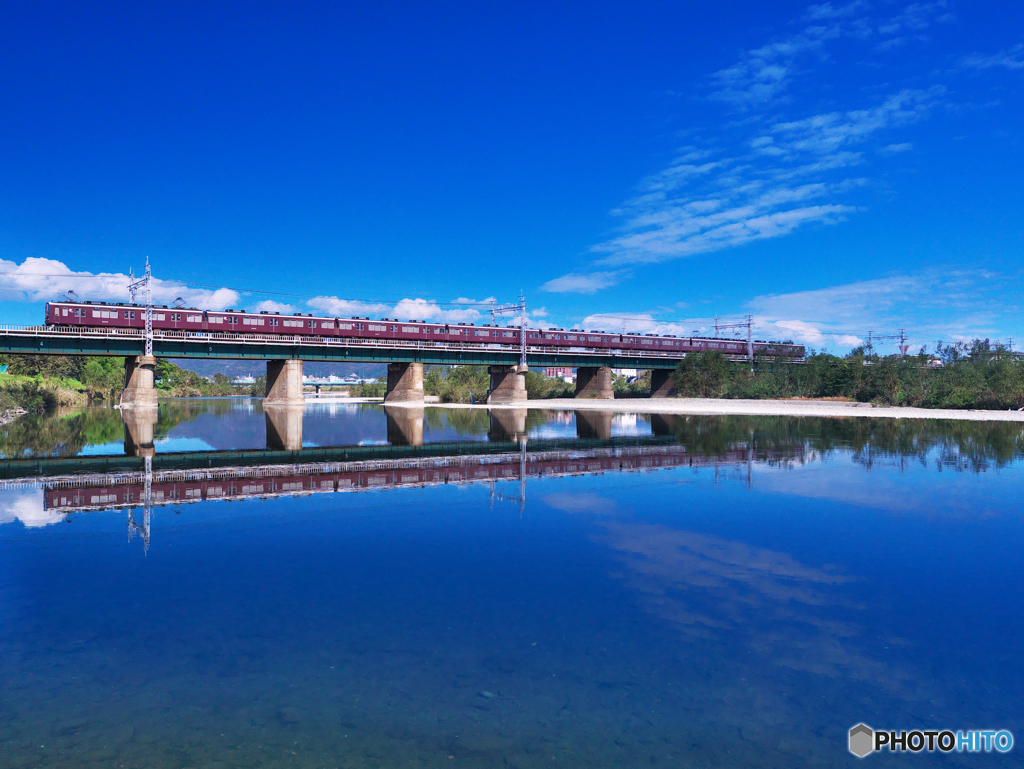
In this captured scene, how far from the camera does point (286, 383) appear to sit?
71.5 m

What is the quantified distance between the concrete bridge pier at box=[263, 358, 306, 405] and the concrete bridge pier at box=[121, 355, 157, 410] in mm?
13210

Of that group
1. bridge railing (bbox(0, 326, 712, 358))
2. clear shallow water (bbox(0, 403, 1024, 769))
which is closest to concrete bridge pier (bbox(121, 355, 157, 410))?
bridge railing (bbox(0, 326, 712, 358))

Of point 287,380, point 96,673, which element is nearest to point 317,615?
point 96,673

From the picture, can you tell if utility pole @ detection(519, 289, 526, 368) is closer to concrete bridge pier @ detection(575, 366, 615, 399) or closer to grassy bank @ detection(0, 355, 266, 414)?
concrete bridge pier @ detection(575, 366, 615, 399)

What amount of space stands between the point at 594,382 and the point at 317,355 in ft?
148

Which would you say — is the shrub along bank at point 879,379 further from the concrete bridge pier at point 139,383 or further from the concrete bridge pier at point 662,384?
the concrete bridge pier at point 139,383

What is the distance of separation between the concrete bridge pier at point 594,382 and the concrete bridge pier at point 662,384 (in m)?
10.8

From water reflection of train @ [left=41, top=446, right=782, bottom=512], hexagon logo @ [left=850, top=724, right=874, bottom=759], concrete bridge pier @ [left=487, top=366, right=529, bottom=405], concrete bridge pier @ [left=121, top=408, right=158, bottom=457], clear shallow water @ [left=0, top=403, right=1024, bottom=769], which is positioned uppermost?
concrete bridge pier @ [left=487, top=366, right=529, bottom=405]

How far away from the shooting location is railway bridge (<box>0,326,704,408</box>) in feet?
195

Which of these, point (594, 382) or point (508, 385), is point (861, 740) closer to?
point (508, 385)

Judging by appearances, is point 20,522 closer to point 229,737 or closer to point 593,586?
point 229,737

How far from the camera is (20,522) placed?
13.2m

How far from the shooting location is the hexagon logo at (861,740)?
5.05m

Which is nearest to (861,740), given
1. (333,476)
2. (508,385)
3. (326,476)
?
(333,476)
